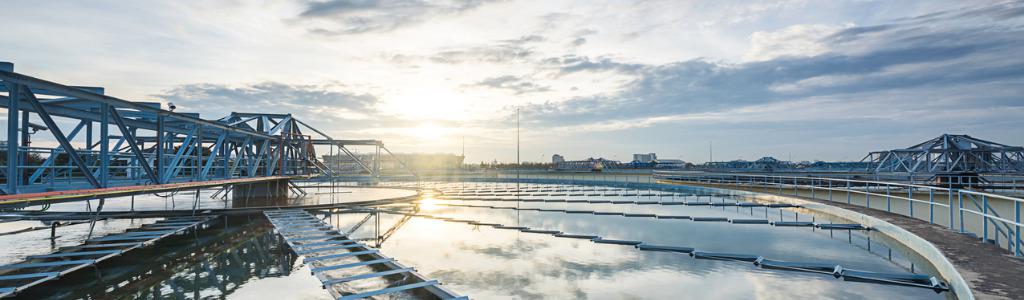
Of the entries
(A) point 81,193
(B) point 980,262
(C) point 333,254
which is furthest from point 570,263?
(A) point 81,193

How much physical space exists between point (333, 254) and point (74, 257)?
637cm

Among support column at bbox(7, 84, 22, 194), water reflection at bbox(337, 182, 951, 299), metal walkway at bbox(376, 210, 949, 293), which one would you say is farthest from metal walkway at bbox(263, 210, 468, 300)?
metal walkway at bbox(376, 210, 949, 293)

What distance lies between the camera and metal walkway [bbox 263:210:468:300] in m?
8.36

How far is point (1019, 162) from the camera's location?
49.2 meters

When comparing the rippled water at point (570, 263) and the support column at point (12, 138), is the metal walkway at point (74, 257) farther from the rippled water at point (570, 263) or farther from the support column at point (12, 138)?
the support column at point (12, 138)

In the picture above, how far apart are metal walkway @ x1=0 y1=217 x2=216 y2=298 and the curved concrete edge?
48.6 feet

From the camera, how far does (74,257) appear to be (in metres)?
11.9

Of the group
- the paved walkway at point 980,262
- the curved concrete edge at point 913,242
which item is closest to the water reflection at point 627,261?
the curved concrete edge at point 913,242

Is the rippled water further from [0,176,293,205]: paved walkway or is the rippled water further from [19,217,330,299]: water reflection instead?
[0,176,293,205]: paved walkway

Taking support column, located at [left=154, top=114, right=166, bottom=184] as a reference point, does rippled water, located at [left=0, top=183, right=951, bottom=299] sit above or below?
below

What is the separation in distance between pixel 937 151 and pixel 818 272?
4484 cm

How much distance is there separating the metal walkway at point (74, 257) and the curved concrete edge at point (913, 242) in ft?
48.6

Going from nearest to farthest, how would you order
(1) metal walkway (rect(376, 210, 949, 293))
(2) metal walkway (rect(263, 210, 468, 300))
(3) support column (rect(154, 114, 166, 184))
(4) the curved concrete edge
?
(4) the curved concrete edge → (2) metal walkway (rect(263, 210, 468, 300)) → (1) metal walkway (rect(376, 210, 949, 293)) → (3) support column (rect(154, 114, 166, 184))

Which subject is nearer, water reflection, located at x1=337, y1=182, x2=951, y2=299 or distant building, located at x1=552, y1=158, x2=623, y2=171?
water reflection, located at x1=337, y1=182, x2=951, y2=299
